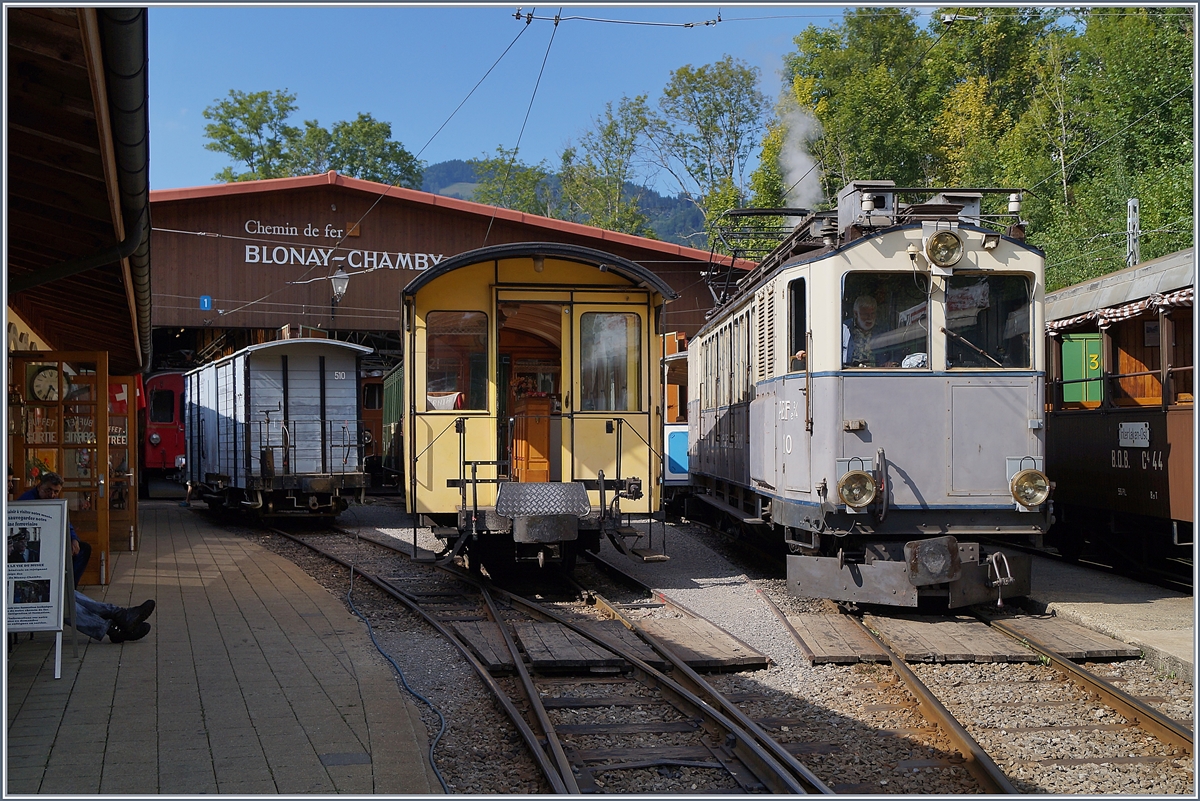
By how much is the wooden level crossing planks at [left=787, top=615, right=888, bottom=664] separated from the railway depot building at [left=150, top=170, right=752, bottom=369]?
55.1 feet

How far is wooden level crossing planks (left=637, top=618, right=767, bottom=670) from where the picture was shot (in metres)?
7.62

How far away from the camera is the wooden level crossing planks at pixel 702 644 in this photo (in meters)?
7.62

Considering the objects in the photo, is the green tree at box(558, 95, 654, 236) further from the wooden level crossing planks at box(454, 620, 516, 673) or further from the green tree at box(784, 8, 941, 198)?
the wooden level crossing planks at box(454, 620, 516, 673)

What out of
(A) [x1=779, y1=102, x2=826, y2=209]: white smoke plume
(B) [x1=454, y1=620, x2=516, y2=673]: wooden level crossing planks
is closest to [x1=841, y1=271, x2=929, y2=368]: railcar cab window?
(B) [x1=454, y1=620, x2=516, y2=673]: wooden level crossing planks

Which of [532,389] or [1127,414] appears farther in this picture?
[532,389]

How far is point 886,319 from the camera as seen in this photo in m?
9.16

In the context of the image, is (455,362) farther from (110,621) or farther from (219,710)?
(219,710)

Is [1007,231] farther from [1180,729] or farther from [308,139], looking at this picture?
[308,139]

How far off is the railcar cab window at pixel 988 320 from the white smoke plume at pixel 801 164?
2804 cm

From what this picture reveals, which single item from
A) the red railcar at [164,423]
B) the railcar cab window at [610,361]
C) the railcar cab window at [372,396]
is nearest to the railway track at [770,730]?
the railcar cab window at [610,361]

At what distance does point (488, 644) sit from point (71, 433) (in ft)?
18.5

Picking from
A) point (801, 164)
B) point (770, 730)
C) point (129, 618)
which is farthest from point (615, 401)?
point (801, 164)

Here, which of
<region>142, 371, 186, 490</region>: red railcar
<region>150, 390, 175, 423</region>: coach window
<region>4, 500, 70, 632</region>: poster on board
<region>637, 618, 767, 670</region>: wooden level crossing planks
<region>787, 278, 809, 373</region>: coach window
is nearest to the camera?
<region>4, 500, 70, 632</region>: poster on board

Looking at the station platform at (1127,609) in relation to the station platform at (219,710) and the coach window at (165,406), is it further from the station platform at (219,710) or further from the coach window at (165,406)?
the coach window at (165,406)
